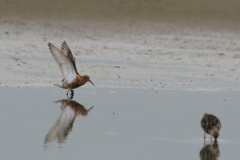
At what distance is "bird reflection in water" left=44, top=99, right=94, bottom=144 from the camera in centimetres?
925

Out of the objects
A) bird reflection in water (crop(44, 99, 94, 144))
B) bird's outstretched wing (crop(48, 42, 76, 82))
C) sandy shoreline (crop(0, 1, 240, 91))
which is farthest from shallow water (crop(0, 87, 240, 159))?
sandy shoreline (crop(0, 1, 240, 91))

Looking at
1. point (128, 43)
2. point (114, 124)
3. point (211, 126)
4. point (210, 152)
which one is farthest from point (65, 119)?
point (128, 43)

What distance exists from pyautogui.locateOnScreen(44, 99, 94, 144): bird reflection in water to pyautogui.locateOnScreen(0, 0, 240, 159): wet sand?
0.11m

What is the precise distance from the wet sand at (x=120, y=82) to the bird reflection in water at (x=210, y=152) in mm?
50

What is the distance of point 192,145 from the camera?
9.27 meters

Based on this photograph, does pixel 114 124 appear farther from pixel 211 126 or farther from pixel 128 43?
pixel 128 43

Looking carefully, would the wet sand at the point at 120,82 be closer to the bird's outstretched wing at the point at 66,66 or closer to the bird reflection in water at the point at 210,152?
the bird reflection in water at the point at 210,152

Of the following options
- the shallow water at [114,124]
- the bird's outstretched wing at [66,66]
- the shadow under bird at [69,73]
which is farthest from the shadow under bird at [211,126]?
the bird's outstretched wing at [66,66]

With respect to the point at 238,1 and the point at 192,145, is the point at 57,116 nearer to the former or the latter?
the point at 192,145

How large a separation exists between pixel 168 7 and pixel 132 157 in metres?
34.6

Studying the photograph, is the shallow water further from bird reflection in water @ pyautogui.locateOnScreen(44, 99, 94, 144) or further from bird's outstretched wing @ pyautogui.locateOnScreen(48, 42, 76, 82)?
bird's outstretched wing @ pyautogui.locateOnScreen(48, 42, 76, 82)

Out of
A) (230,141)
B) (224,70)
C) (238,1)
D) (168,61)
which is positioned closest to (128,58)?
(168,61)

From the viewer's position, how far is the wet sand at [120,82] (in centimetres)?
914

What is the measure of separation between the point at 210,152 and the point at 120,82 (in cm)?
745
